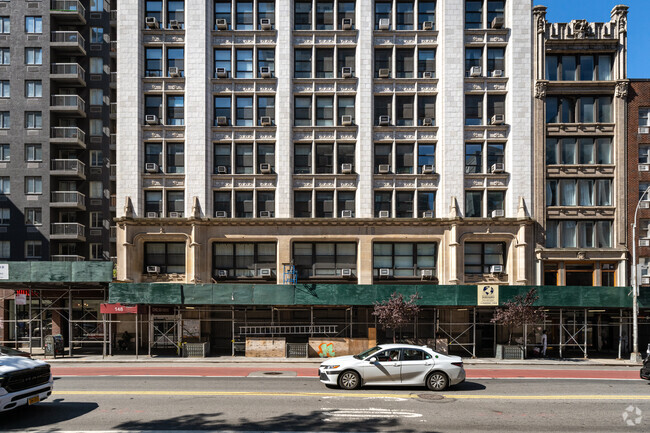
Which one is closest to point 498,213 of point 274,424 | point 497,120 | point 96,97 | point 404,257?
point 497,120

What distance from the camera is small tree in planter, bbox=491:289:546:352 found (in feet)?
85.1

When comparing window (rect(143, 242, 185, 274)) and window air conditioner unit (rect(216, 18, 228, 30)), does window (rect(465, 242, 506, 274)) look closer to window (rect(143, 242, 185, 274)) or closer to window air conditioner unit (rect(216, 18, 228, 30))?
window (rect(143, 242, 185, 274))

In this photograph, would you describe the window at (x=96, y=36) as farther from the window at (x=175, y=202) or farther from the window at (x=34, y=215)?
the window at (x=175, y=202)

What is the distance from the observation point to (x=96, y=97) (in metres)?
41.8

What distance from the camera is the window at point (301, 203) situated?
3209 cm

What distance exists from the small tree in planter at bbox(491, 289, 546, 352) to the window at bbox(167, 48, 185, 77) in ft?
81.9

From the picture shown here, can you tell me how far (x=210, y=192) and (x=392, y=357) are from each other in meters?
19.0

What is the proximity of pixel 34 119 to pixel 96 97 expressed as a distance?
512 centimetres

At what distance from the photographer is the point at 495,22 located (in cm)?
3162

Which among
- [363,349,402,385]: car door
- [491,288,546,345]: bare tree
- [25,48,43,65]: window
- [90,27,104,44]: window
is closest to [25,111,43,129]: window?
[25,48,43,65]: window

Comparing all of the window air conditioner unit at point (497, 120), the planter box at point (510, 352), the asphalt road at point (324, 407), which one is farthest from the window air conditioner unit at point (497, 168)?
the asphalt road at point (324, 407)

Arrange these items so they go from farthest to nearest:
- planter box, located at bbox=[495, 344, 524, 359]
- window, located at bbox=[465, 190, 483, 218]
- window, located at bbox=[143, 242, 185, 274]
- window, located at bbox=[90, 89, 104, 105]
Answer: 1. window, located at bbox=[90, 89, 104, 105]
2. window, located at bbox=[143, 242, 185, 274]
3. window, located at bbox=[465, 190, 483, 218]
4. planter box, located at bbox=[495, 344, 524, 359]

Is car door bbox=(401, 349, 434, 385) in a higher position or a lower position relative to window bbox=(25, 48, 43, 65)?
lower

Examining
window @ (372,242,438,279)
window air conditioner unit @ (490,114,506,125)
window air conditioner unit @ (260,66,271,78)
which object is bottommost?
window @ (372,242,438,279)
